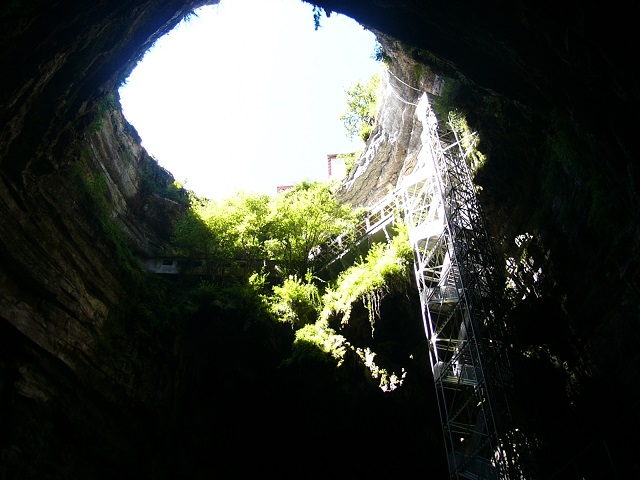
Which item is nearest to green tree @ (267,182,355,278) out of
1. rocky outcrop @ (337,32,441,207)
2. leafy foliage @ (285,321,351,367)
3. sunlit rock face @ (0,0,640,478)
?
leafy foliage @ (285,321,351,367)

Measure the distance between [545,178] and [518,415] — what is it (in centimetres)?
534

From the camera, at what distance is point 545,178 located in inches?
416

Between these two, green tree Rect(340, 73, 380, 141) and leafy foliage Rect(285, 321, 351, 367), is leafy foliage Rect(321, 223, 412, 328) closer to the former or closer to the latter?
leafy foliage Rect(285, 321, 351, 367)

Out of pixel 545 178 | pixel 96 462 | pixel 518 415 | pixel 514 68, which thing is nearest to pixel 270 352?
pixel 96 462

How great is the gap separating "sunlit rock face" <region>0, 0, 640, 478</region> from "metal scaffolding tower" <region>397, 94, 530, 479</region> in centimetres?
72

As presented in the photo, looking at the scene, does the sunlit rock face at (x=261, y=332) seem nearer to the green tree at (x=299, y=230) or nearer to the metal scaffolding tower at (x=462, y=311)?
the metal scaffolding tower at (x=462, y=311)

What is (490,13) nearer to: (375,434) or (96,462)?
(375,434)

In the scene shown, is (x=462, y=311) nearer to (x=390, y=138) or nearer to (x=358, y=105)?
(x=390, y=138)

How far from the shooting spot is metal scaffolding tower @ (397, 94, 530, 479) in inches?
401

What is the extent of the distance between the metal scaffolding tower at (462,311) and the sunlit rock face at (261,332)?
718mm

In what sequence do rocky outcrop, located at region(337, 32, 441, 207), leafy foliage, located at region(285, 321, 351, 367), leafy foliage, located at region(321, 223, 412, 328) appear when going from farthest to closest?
rocky outcrop, located at region(337, 32, 441, 207) < leafy foliage, located at region(321, 223, 412, 328) < leafy foliage, located at region(285, 321, 351, 367)

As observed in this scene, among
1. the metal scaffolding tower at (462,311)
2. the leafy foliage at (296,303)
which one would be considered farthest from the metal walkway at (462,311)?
the leafy foliage at (296,303)

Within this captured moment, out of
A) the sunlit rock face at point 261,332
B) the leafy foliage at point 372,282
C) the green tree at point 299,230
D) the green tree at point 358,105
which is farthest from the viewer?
the green tree at point 358,105

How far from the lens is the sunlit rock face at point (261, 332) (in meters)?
7.27
